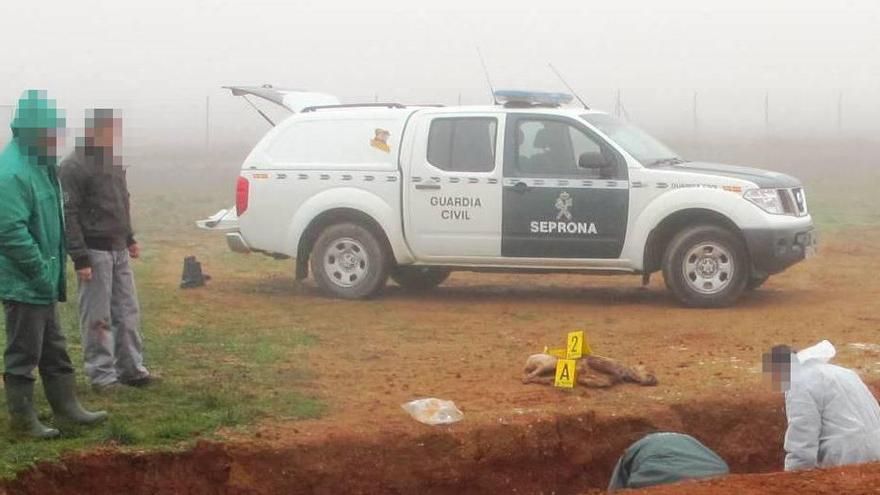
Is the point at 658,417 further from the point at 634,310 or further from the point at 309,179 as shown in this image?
the point at 309,179

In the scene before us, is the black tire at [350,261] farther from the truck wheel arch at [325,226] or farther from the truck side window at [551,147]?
the truck side window at [551,147]

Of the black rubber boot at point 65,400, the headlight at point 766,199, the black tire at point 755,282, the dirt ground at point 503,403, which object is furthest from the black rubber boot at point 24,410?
the black tire at point 755,282

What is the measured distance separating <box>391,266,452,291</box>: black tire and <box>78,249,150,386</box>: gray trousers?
560 centimetres

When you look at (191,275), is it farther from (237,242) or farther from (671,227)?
(671,227)

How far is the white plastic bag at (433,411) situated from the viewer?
9633 millimetres

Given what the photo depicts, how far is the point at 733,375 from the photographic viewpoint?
36.0 ft

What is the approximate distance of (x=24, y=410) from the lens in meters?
8.59

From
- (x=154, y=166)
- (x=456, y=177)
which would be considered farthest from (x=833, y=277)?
(x=154, y=166)

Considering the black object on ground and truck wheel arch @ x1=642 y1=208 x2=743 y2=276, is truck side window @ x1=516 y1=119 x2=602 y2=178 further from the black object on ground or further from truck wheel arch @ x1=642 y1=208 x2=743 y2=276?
the black object on ground

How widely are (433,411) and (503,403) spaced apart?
0.62 m

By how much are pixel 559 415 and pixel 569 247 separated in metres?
4.25

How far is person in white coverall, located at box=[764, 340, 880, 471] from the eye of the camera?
7.49 m

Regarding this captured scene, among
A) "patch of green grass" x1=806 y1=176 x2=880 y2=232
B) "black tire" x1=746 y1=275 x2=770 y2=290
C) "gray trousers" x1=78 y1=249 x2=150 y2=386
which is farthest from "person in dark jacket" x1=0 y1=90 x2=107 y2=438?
"patch of green grass" x1=806 y1=176 x2=880 y2=232

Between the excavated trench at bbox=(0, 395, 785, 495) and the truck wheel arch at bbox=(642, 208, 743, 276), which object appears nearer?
the excavated trench at bbox=(0, 395, 785, 495)
